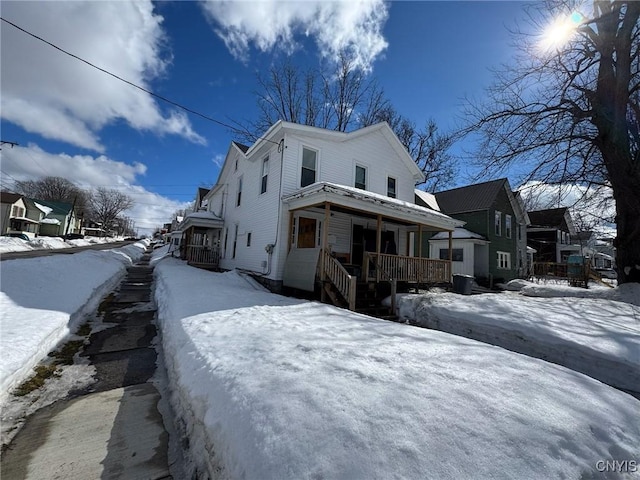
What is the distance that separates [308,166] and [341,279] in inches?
206

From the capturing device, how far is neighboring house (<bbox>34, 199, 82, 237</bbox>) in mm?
49522

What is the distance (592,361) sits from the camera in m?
3.94

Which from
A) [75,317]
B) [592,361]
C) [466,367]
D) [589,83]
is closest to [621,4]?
[589,83]

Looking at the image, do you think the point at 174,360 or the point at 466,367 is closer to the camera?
the point at 466,367

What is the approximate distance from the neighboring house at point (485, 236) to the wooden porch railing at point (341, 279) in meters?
12.6

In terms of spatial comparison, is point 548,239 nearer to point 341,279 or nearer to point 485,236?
point 485,236

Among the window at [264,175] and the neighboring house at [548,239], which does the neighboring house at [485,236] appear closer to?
the window at [264,175]

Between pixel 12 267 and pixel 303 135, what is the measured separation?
955cm

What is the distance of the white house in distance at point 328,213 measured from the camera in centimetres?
879

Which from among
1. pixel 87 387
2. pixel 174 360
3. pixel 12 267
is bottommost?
pixel 87 387

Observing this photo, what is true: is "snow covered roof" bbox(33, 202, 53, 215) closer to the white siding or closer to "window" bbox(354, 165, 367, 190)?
the white siding

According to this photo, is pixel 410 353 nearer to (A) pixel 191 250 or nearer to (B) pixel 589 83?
(B) pixel 589 83

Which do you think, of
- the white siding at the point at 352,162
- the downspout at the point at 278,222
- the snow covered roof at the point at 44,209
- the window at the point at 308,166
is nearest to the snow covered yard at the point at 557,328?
the downspout at the point at 278,222

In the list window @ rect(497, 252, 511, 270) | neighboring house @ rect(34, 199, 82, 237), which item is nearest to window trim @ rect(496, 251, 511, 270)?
window @ rect(497, 252, 511, 270)
